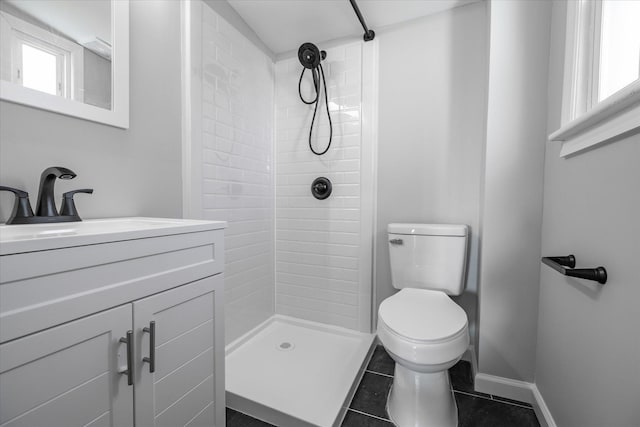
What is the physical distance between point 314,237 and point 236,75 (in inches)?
47.6

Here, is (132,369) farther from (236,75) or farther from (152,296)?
(236,75)

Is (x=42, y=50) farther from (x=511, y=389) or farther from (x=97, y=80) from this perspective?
(x=511, y=389)

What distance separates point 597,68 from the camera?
3.31ft

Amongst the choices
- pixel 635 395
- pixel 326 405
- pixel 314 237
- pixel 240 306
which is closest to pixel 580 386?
pixel 635 395

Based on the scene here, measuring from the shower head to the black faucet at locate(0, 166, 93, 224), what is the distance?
1.46m

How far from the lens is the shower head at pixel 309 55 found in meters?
1.83

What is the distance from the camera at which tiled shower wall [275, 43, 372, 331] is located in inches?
78.6

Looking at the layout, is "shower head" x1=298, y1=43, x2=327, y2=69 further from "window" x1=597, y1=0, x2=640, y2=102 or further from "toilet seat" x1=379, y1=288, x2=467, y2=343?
"toilet seat" x1=379, y1=288, x2=467, y2=343

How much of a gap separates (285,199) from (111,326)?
1569 millimetres

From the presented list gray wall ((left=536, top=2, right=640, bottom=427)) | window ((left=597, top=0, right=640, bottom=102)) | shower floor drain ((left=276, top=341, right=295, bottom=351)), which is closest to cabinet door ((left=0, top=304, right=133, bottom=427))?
shower floor drain ((left=276, top=341, right=295, bottom=351))

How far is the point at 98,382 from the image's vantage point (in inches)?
27.4

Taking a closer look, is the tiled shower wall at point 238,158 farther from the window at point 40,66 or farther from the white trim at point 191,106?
the window at point 40,66

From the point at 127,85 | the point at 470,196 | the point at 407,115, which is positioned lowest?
the point at 470,196

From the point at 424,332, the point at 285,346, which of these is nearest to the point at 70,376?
the point at 424,332
